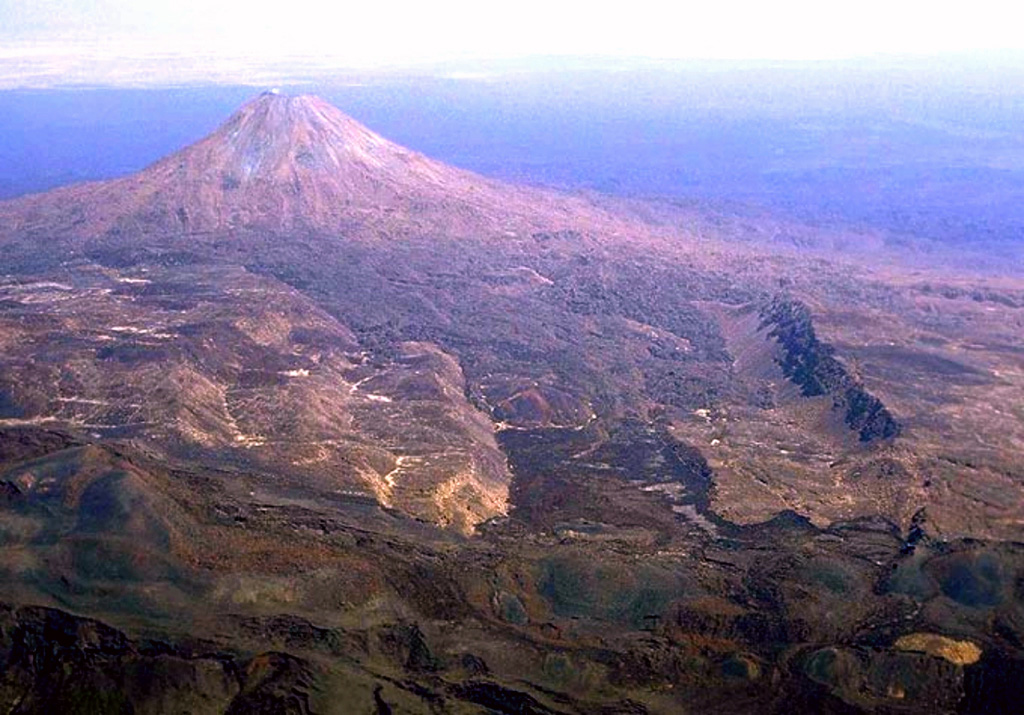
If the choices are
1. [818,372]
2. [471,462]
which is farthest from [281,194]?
[471,462]

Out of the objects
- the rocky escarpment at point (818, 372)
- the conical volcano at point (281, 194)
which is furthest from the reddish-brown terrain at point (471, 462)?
the conical volcano at point (281, 194)

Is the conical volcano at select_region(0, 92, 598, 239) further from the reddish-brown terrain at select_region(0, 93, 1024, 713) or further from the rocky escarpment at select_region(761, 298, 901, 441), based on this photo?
the rocky escarpment at select_region(761, 298, 901, 441)

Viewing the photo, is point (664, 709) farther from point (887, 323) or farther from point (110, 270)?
point (110, 270)

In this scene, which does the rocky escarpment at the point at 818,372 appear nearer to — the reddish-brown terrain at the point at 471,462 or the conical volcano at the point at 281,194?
the reddish-brown terrain at the point at 471,462

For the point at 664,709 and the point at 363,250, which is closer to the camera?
the point at 664,709

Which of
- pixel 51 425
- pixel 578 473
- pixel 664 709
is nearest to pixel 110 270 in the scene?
pixel 51 425

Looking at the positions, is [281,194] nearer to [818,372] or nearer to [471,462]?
[818,372]
